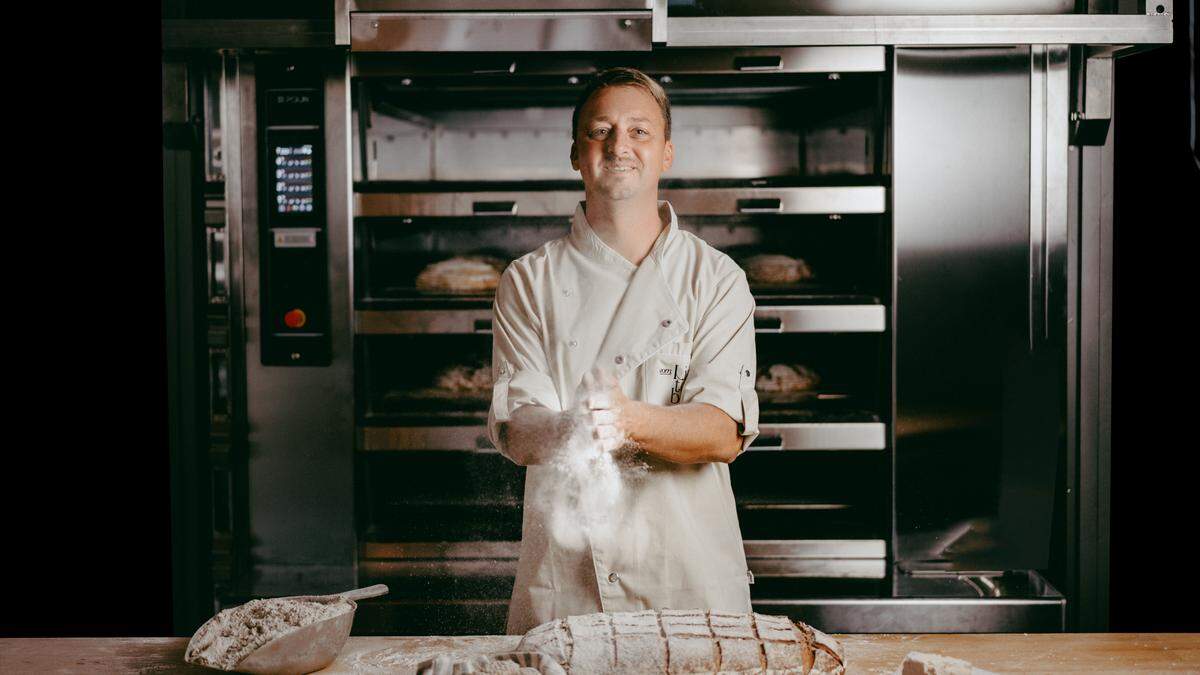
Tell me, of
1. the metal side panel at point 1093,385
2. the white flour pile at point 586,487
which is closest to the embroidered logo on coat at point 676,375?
the white flour pile at point 586,487

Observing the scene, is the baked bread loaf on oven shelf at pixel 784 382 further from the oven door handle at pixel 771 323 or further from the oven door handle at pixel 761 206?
the oven door handle at pixel 761 206

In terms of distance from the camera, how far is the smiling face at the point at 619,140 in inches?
66.8

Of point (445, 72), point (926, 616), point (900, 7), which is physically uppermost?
point (900, 7)

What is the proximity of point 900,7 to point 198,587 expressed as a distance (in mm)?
2419

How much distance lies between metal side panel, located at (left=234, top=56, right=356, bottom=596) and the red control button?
0.25 ft

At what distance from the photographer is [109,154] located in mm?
2781

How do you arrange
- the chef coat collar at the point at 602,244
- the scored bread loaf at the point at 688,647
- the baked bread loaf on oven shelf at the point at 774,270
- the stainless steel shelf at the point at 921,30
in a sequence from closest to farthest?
the scored bread loaf at the point at 688,647 < the chef coat collar at the point at 602,244 < the stainless steel shelf at the point at 921,30 < the baked bread loaf on oven shelf at the point at 774,270

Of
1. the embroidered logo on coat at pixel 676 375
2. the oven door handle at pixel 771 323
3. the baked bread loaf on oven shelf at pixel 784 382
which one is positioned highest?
the oven door handle at pixel 771 323

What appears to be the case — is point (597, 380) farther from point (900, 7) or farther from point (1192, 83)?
point (900, 7)

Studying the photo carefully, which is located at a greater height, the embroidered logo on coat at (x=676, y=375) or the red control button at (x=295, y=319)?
the red control button at (x=295, y=319)

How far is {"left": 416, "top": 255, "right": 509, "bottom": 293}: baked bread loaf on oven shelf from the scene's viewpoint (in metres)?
2.73

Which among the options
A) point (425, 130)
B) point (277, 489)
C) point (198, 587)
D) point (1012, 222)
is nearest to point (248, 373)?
point (277, 489)

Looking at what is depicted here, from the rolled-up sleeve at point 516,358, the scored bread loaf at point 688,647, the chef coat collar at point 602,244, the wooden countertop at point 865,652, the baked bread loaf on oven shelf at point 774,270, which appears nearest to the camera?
the scored bread loaf at point 688,647

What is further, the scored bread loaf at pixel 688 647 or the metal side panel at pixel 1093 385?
the metal side panel at pixel 1093 385
